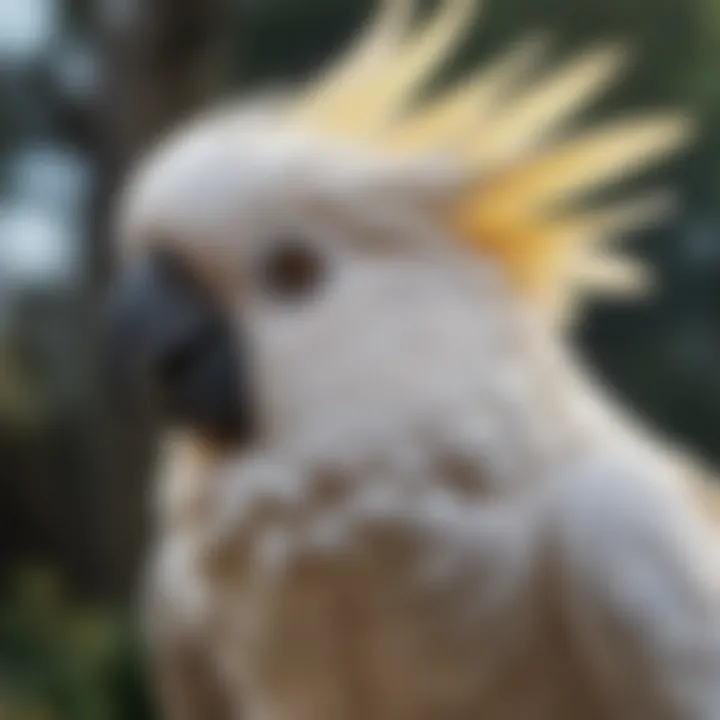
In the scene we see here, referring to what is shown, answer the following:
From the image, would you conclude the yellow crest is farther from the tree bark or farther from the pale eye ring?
the tree bark

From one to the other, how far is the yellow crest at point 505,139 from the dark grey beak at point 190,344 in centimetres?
15

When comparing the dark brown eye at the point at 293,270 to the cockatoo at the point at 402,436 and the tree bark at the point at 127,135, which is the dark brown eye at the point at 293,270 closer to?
the cockatoo at the point at 402,436

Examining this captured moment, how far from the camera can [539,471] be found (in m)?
0.86

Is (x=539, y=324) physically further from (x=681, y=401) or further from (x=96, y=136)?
(x=96, y=136)

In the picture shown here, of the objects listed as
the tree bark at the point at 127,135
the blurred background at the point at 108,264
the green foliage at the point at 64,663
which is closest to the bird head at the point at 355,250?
the blurred background at the point at 108,264

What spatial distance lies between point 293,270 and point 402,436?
0.41 ft

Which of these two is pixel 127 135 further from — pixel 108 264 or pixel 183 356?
pixel 183 356

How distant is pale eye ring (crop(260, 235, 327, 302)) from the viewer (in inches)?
33.6

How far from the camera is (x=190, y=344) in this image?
0.86 metres

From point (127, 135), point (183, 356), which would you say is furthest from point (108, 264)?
point (183, 356)

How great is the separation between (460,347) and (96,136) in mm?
828

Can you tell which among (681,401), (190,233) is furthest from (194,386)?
(681,401)

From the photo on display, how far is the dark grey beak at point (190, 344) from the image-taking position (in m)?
0.85

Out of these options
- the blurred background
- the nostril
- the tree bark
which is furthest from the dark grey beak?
the tree bark
